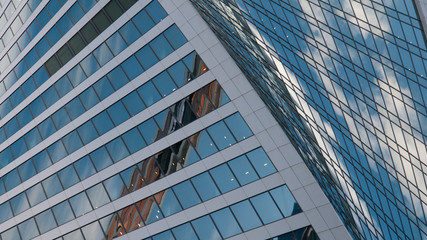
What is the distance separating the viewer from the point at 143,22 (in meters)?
39.8

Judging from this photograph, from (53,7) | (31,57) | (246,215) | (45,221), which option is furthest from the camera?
(31,57)

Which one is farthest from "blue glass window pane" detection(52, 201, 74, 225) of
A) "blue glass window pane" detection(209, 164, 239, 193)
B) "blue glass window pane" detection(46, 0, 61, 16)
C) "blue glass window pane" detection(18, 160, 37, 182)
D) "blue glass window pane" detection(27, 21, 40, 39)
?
"blue glass window pane" detection(46, 0, 61, 16)

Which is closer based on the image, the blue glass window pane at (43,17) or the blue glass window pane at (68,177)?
the blue glass window pane at (68,177)

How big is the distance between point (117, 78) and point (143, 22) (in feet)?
16.7

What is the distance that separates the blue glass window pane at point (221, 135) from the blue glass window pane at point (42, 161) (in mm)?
18527

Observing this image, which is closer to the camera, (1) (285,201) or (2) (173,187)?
(1) (285,201)

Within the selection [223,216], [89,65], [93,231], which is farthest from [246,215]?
[89,65]

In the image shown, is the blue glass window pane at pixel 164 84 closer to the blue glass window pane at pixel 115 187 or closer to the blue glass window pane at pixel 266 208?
the blue glass window pane at pixel 115 187

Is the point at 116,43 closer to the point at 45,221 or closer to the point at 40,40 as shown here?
the point at 40,40

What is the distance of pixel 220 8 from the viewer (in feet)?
140

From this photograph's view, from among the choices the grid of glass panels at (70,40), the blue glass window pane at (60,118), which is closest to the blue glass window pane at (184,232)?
the blue glass window pane at (60,118)

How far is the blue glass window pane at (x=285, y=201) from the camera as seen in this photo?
3125 centimetres

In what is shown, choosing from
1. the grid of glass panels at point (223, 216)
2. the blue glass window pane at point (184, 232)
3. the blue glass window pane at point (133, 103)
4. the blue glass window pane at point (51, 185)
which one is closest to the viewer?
the grid of glass panels at point (223, 216)

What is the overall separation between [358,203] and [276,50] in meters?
14.5
